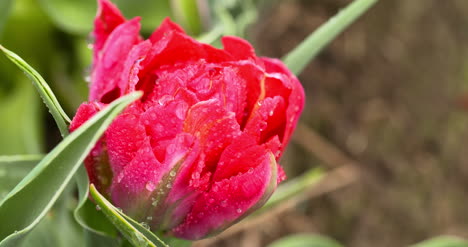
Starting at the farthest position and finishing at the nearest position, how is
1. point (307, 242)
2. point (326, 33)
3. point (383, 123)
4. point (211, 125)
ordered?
point (383, 123) < point (307, 242) < point (326, 33) < point (211, 125)

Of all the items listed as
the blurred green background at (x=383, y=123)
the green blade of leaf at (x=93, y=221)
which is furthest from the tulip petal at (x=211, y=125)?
the blurred green background at (x=383, y=123)

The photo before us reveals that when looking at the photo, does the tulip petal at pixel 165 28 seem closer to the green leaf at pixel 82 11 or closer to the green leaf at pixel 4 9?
the green leaf at pixel 4 9

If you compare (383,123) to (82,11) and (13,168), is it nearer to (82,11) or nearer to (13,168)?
(82,11)

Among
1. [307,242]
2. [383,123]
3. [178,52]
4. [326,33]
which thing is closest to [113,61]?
[178,52]

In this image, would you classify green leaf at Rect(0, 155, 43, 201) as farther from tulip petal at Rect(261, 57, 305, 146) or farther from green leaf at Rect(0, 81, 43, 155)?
green leaf at Rect(0, 81, 43, 155)

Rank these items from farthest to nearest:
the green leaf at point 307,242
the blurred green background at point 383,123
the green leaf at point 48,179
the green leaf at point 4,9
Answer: the blurred green background at point 383,123, the green leaf at point 307,242, the green leaf at point 4,9, the green leaf at point 48,179

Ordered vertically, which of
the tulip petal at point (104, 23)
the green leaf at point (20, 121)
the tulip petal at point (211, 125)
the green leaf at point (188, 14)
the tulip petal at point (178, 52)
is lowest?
the green leaf at point (20, 121)

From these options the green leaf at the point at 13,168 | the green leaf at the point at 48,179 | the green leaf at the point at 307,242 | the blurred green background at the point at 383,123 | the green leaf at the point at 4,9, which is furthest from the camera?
the blurred green background at the point at 383,123
